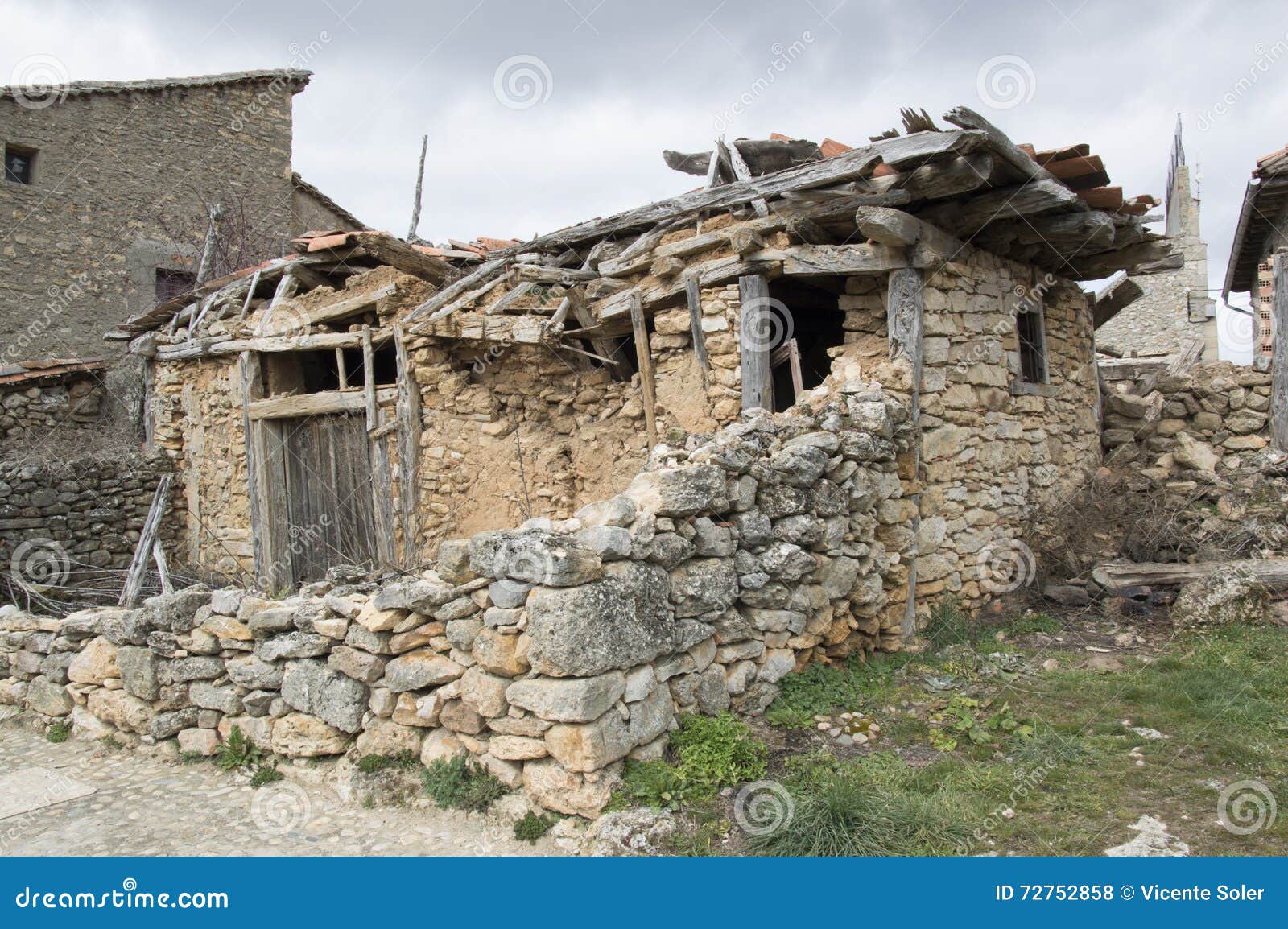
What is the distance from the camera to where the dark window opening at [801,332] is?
643 centimetres

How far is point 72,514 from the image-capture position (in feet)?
30.1

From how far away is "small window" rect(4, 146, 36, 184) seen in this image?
488 inches

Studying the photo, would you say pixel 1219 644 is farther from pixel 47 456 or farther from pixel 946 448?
pixel 47 456

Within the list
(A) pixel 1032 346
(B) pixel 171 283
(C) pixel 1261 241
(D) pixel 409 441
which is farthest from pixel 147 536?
(C) pixel 1261 241

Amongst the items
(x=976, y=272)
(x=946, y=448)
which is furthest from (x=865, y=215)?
(x=946, y=448)

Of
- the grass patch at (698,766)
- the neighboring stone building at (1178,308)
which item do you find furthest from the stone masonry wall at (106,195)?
the neighboring stone building at (1178,308)

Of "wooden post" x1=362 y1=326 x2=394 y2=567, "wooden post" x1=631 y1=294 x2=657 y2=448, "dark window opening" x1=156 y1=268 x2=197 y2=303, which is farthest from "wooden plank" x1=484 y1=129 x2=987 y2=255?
"dark window opening" x1=156 y1=268 x2=197 y2=303

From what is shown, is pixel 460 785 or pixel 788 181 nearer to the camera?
pixel 460 785

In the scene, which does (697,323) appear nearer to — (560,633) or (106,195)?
(560,633)

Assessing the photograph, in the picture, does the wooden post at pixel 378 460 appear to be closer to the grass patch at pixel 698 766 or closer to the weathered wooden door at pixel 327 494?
the weathered wooden door at pixel 327 494

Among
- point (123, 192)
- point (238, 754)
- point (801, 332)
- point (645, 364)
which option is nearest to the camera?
point (238, 754)

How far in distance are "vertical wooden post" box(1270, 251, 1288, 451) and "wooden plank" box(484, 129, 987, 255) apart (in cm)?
446

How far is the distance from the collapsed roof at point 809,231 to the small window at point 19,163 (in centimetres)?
763

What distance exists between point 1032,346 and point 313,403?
22.7 feet
